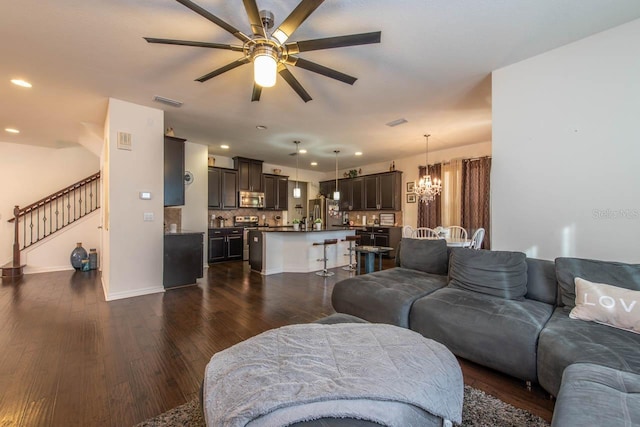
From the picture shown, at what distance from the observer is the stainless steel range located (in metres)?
7.23

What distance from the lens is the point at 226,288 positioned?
4.40 m

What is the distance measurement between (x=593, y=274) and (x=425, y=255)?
5.14 ft

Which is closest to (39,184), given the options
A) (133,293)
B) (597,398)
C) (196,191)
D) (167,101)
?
(196,191)

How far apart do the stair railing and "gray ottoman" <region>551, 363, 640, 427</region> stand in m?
8.07

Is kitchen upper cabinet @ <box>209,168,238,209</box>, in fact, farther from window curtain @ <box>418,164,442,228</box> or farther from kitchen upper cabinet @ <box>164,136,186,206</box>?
window curtain @ <box>418,164,442,228</box>

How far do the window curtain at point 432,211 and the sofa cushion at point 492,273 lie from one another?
166 inches

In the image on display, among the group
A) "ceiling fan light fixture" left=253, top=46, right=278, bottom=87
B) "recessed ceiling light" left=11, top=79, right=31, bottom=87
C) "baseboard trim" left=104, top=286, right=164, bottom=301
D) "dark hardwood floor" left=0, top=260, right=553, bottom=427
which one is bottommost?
"dark hardwood floor" left=0, top=260, right=553, bottom=427

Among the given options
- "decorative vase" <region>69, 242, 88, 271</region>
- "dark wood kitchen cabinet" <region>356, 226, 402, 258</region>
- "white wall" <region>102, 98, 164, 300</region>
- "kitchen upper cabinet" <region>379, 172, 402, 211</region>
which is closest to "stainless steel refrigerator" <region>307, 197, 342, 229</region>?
"dark wood kitchen cabinet" <region>356, 226, 402, 258</region>

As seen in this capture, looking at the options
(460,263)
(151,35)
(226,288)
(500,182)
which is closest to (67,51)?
(151,35)

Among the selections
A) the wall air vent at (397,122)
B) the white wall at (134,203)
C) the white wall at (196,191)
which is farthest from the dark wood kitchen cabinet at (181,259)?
the wall air vent at (397,122)

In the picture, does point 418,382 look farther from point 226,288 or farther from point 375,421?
point 226,288

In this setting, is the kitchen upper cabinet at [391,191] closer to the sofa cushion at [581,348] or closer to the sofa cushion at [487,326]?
the sofa cushion at [487,326]

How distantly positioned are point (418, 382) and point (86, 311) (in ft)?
13.0

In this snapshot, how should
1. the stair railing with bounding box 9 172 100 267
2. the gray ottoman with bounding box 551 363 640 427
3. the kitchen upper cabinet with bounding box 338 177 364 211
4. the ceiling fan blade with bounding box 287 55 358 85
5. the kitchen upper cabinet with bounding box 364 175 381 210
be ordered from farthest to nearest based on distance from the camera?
1. the kitchen upper cabinet with bounding box 338 177 364 211
2. the kitchen upper cabinet with bounding box 364 175 381 210
3. the stair railing with bounding box 9 172 100 267
4. the ceiling fan blade with bounding box 287 55 358 85
5. the gray ottoman with bounding box 551 363 640 427
